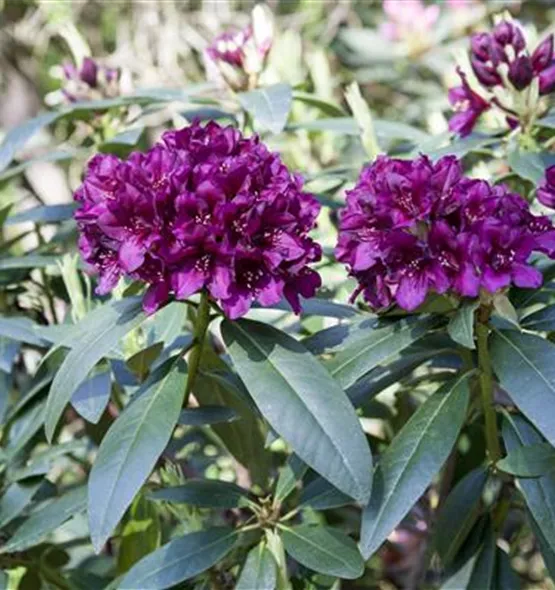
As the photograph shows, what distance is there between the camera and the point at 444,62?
2832 millimetres

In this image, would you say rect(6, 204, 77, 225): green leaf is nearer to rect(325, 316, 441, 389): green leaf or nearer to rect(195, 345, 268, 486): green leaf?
rect(195, 345, 268, 486): green leaf

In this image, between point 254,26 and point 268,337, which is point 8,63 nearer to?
point 254,26

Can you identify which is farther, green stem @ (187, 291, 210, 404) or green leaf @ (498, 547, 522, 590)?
green leaf @ (498, 547, 522, 590)

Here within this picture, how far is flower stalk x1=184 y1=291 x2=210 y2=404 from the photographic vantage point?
3.55 ft

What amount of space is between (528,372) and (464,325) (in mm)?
Answer: 70

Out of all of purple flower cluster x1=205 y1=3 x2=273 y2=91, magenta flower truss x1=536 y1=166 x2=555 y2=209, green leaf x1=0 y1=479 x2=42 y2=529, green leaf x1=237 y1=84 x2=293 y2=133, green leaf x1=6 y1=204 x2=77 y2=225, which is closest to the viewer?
magenta flower truss x1=536 y1=166 x2=555 y2=209

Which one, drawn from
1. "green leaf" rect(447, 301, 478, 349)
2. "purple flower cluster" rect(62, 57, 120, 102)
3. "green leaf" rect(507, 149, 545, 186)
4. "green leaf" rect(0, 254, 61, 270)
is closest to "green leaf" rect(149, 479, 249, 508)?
"green leaf" rect(447, 301, 478, 349)

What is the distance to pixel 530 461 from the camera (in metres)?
1.00

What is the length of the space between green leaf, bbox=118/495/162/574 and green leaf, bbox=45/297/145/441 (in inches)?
12.6

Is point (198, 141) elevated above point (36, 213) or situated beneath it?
elevated above

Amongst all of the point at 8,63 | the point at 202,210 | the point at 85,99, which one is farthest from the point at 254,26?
the point at 8,63

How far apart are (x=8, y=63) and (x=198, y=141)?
8.17 ft

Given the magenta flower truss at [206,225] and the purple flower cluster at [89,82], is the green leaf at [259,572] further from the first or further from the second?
the purple flower cluster at [89,82]

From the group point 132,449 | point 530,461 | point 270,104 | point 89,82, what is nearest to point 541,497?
point 530,461
